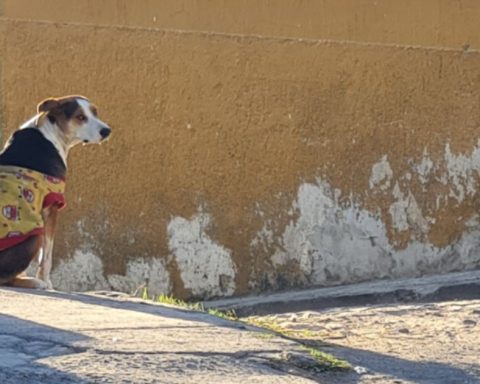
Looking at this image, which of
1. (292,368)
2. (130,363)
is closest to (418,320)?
(292,368)

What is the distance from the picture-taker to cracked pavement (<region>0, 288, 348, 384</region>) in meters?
4.60

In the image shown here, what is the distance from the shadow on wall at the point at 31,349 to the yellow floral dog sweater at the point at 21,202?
4.57 ft

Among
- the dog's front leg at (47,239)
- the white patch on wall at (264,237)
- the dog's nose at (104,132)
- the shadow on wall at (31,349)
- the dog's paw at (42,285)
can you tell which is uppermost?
the dog's nose at (104,132)

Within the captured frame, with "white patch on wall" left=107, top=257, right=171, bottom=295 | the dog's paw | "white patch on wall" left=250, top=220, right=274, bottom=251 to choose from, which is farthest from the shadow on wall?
"white patch on wall" left=250, top=220, right=274, bottom=251

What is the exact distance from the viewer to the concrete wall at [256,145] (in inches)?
367

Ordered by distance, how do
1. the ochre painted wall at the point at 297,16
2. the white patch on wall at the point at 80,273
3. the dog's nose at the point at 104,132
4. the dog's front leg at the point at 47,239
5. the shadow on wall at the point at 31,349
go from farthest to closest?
the ochre painted wall at the point at 297,16
the white patch on wall at the point at 80,273
the dog's nose at the point at 104,132
the dog's front leg at the point at 47,239
the shadow on wall at the point at 31,349

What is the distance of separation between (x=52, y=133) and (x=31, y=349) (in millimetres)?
2716

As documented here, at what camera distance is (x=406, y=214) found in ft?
33.4

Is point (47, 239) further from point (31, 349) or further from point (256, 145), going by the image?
point (256, 145)

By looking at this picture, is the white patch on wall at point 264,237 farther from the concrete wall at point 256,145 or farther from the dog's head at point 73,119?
the dog's head at point 73,119

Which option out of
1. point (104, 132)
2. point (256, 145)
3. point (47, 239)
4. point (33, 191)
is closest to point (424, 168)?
point (256, 145)

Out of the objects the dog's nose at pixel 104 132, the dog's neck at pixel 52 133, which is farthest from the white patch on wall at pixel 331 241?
the dog's neck at pixel 52 133

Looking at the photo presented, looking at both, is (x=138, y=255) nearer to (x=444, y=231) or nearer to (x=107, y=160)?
(x=107, y=160)

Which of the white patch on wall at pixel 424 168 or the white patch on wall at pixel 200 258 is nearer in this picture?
the white patch on wall at pixel 200 258
